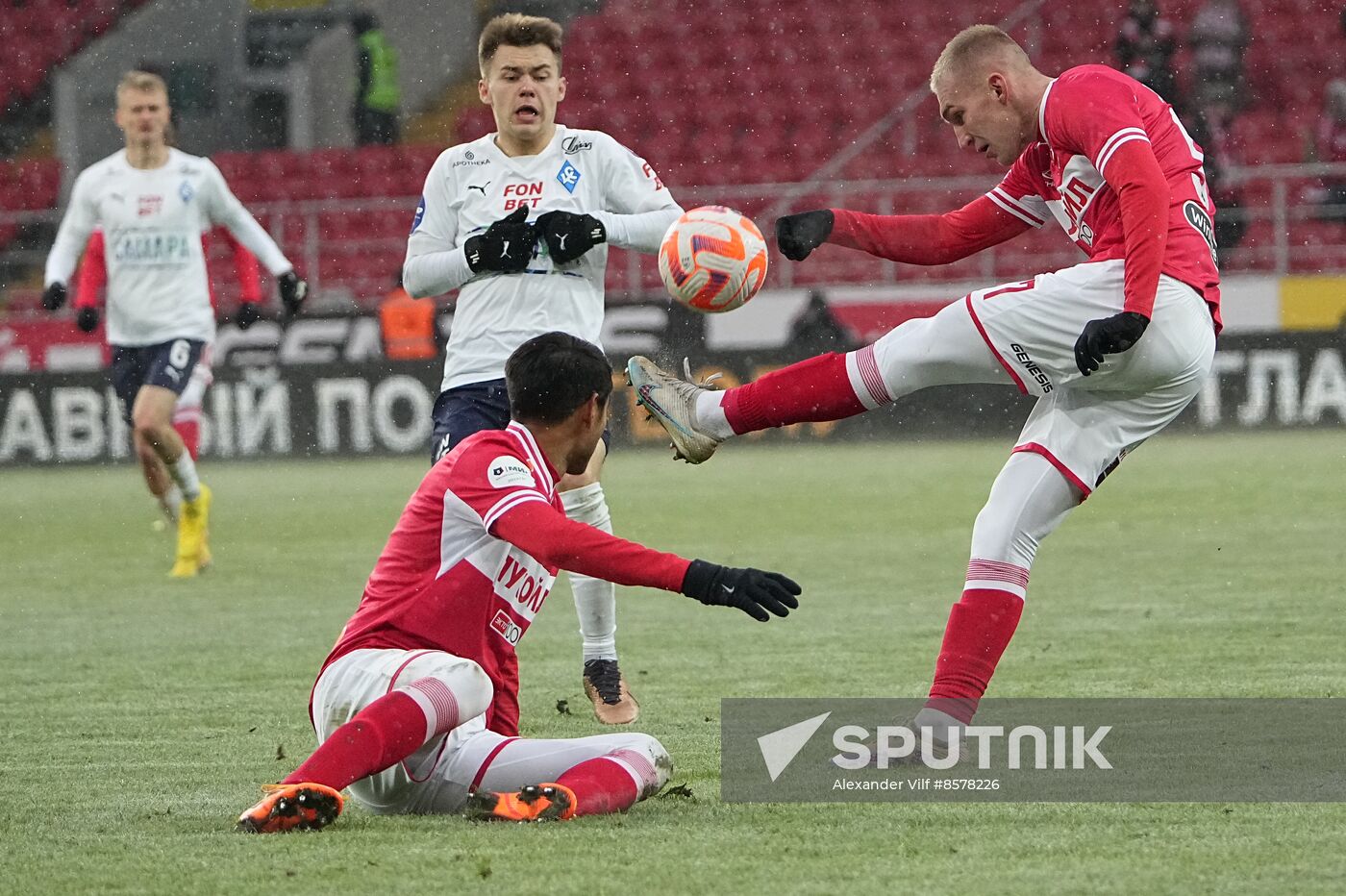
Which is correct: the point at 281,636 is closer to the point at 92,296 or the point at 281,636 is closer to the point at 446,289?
the point at 446,289

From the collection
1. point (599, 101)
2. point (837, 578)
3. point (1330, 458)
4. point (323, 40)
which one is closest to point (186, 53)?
point (323, 40)

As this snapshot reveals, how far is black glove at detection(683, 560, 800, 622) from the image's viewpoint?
11.9 feet

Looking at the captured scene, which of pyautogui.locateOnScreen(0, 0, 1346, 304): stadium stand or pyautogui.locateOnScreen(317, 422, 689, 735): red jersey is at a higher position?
pyautogui.locateOnScreen(0, 0, 1346, 304): stadium stand

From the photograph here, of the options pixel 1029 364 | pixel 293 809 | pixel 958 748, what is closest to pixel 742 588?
pixel 293 809

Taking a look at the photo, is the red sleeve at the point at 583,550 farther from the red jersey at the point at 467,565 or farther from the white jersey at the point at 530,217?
the white jersey at the point at 530,217

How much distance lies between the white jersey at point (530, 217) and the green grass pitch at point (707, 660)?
1207 mm

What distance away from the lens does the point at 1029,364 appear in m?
4.68

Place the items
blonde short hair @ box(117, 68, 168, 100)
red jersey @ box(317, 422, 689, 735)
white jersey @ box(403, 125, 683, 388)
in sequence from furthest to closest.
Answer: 1. blonde short hair @ box(117, 68, 168, 100)
2. white jersey @ box(403, 125, 683, 388)
3. red jersey @ box(317, 422, 689, 735)

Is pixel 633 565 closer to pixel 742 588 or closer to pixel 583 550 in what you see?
pixel 583 550

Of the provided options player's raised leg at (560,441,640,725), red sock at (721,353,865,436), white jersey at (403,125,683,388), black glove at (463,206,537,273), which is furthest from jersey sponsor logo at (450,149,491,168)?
red sock at (721,353,865,436)

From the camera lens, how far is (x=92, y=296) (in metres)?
11.1

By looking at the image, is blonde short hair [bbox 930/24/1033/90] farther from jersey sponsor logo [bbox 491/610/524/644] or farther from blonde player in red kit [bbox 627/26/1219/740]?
jersey sponsor logo [bbox 491/610/524/644]

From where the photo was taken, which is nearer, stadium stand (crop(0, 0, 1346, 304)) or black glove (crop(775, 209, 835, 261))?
black glove (crop(775, 209, 835, 261))

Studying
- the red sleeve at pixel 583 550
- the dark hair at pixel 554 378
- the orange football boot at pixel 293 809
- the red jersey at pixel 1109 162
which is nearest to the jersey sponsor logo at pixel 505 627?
the red sleeve at pixel 583 550
